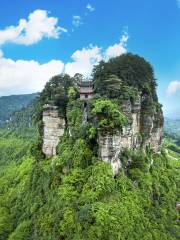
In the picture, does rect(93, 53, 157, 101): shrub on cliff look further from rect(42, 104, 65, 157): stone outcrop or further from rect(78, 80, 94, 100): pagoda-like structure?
rect(42, 104, 65, 157): stone outcrop

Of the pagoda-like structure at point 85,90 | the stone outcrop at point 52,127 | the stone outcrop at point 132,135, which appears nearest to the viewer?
the stone outcrop at point 132,135

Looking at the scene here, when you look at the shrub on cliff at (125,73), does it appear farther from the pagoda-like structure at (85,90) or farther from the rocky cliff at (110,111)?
the pagoda-like structure at (85,90)

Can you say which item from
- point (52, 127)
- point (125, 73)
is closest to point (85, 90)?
point (125, 73)

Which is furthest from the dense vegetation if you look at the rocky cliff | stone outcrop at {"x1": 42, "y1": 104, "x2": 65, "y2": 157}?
stone outcrop at {"x1": 42, "y1": 104, "x2": 65, "y2": 157}

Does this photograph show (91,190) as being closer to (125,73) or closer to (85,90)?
(85,90)

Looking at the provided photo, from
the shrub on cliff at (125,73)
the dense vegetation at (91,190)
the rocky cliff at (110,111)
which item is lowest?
the dense vegetation at (91,190)

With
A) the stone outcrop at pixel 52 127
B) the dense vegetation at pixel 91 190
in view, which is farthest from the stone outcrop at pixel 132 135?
the stone outcrop at pixel 52 127
